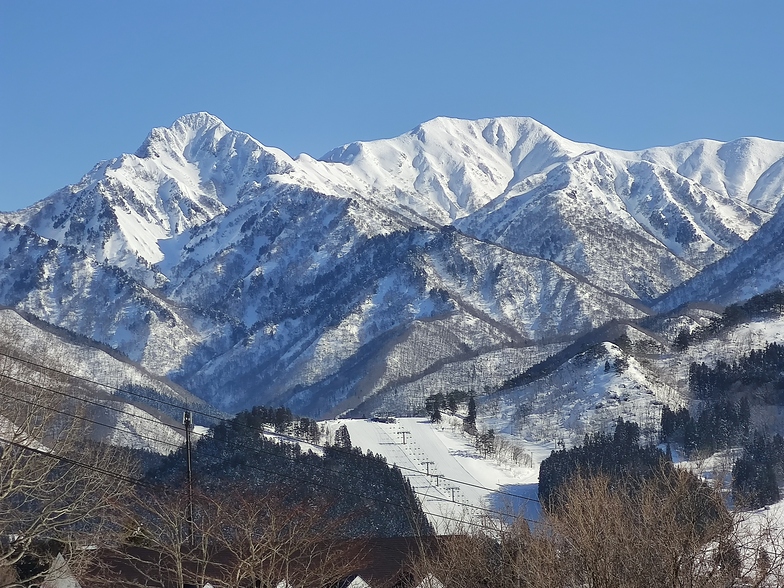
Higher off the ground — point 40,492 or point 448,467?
point 448,467

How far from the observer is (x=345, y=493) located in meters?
117

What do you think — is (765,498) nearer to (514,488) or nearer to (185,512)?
(514,488)

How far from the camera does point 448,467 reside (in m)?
164

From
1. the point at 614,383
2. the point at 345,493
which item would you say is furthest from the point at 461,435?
the point at 345,493

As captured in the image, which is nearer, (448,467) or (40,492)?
(40,492)

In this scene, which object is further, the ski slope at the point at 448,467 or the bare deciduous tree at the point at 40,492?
the ski slope at the point at 448,467

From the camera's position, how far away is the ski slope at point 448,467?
140625mm

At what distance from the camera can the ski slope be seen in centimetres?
14062

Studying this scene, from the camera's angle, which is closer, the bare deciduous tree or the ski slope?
the bare deciduous tree

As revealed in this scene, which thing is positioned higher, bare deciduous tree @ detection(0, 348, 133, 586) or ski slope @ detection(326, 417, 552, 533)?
ski slope @ detection(326, 417, 552, 533)

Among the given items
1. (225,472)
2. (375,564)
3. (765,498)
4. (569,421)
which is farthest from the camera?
(569,421)

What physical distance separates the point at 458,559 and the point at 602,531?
823 cm

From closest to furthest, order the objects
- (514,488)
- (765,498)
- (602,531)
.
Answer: (602,531) → (765,498) → (514,488)

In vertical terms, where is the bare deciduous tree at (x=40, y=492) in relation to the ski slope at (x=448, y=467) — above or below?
below
